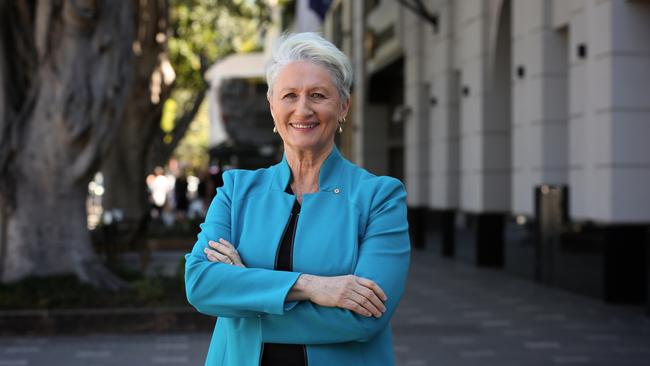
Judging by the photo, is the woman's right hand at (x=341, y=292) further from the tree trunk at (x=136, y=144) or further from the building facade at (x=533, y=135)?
the tree trunk at (x=136, y=144)

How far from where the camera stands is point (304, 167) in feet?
11.0

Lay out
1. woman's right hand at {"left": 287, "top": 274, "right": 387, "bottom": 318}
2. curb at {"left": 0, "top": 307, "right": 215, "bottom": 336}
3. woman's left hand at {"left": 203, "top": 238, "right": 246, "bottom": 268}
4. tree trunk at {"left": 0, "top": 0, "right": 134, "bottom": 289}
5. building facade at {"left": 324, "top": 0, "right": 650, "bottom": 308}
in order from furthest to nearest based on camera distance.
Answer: building facade at {"left": 324, "top": 0, "right": 650, "bottom": 308}
tree trunk at {"left": 0, "top": 0, "right": 134, "bottom": 289}
curb at {"left": 0, "top": 307, "right": 215, "bottom": 336}
woman's left hand at {"left": 203, "top": 238, "right": 246, "bottom": 268}
woman's right hand at {"left": 287, "top": 274, "right": 387, "bottom": 318}

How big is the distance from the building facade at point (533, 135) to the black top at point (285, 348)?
9547mm

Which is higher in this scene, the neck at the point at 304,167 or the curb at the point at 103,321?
the neck at the point at 304,167

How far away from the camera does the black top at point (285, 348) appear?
3.07 meters

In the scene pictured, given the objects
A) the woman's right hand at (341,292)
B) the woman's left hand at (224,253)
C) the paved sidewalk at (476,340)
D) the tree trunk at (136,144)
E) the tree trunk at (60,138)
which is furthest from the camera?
the tree trunk at (136,144)

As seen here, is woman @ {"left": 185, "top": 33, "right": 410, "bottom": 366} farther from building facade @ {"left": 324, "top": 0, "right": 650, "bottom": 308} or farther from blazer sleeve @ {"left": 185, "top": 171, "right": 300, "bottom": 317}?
building facade @ {"left": 324, "top": 0, "right": 650, "bottom": 308}

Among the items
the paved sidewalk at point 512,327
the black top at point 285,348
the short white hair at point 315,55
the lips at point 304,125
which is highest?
the short white hair at point 315,55

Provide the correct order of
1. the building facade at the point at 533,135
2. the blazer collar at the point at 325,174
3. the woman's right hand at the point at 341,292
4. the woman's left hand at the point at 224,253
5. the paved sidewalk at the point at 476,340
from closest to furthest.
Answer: the woman's right hand at the point at 341,292 → the woman's left hand at the point at 224,253 → the blazer collar at the point at 325,174 → the paved sidewalk at the point at 476,340 → the building facade at the point at 533,135

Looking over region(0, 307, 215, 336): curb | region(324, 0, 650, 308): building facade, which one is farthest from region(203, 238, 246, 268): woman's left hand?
region(324, 0, 650, 308): building facade

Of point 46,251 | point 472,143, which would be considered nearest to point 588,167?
point 472,143

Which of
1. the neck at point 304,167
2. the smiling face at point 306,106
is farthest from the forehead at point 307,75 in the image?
the neck at point 304,167

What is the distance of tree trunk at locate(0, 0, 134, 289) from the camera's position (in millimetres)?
12156

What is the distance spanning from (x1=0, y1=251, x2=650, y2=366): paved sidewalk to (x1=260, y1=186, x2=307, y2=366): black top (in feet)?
19.6
